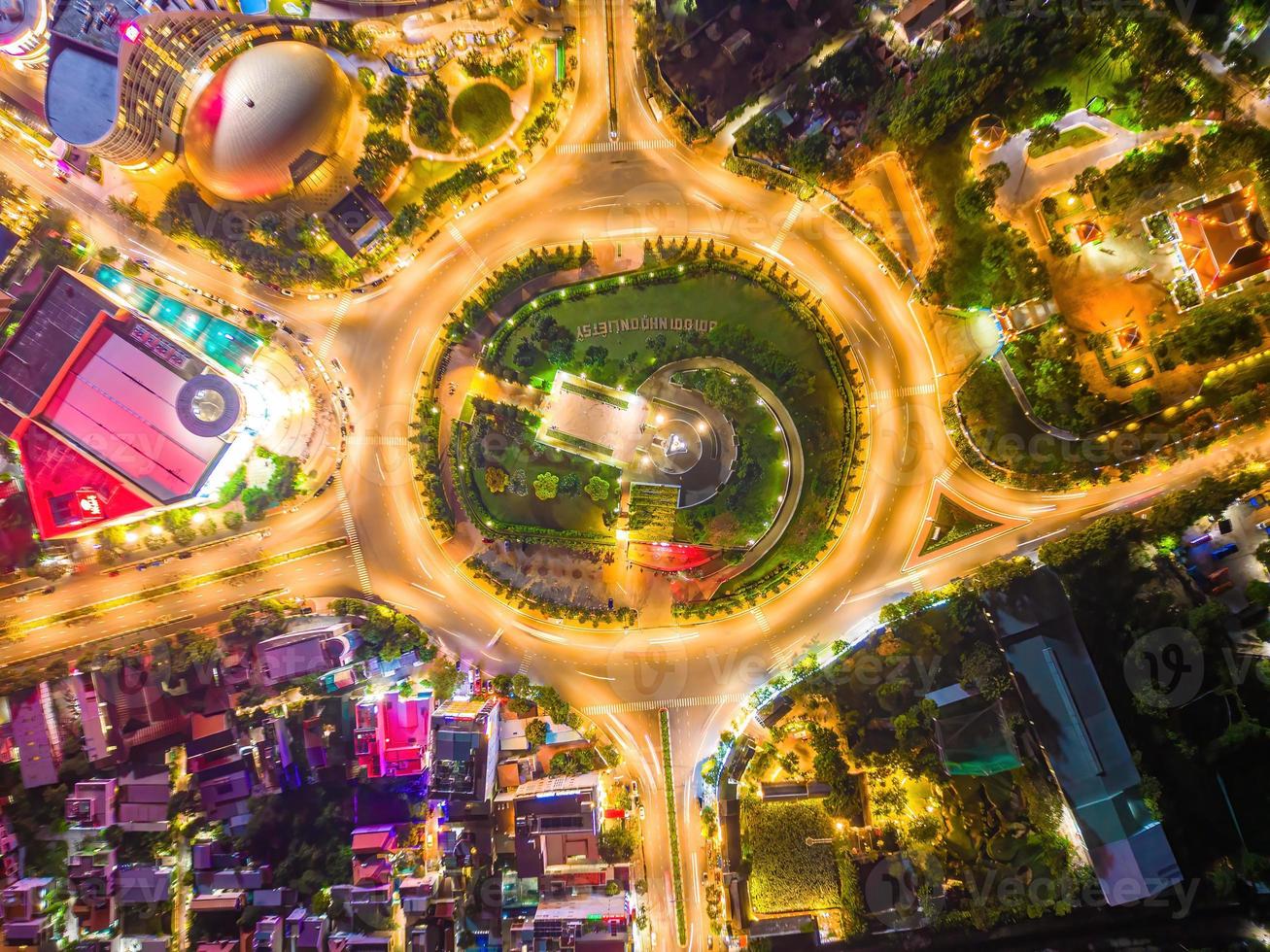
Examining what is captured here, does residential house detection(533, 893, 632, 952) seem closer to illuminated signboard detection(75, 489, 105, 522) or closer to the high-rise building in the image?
the high-rise building

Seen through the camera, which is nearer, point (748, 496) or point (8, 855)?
point (8, 855)

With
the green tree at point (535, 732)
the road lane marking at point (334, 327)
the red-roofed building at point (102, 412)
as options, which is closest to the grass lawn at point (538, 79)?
the road lane marking at point (334, 327)

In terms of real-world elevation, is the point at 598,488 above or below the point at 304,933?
above

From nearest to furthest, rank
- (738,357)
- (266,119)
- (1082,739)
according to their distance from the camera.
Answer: (1082,739), (266,119), (738,357)

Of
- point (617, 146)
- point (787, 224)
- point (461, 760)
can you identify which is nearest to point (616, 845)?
point (461, 760)

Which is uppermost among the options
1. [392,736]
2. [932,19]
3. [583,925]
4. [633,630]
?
[932,19]

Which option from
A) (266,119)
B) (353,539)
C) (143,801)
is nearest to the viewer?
(266,119)

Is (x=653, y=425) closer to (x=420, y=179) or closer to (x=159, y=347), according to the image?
(x=420, y=179)
